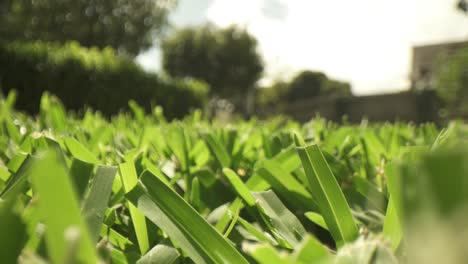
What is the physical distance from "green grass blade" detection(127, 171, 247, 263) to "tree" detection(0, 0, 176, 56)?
20.7 metres

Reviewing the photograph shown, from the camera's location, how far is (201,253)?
0.25 m

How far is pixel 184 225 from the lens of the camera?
0.85 feet

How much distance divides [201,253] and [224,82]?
2566 cm

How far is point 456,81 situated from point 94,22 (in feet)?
51.2

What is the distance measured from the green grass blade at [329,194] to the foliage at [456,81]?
14.1m

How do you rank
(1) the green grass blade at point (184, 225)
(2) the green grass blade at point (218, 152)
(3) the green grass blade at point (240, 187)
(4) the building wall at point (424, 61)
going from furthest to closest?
(4) the building wall at point (424, 61)
(2) the green grass blade at point (218, 152)
(3) the green grass blade at point (240, 187)
(1) the green grass blade at point (184, 225)

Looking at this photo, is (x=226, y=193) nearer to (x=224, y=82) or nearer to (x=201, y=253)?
(x=201, y=253)

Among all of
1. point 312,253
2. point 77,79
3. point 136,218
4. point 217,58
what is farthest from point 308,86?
point 312,253

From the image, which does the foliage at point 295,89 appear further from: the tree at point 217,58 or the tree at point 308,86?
the tree at point 217,58

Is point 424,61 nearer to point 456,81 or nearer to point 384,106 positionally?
point 384,106

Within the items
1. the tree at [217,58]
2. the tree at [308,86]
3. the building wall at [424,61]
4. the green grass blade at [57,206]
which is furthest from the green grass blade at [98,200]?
the tree at [308,86]

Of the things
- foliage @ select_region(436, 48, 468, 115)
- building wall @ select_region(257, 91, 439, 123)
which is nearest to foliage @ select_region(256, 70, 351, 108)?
building wall @ select_region(257, 91, 439, 123)

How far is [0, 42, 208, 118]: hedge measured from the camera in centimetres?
480

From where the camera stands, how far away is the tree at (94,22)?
65.4 ft
